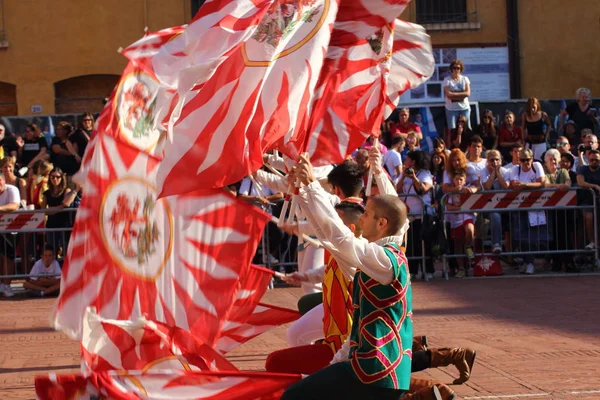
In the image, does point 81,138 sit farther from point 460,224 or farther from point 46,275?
point 460,224

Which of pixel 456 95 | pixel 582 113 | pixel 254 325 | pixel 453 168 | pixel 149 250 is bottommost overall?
pixel 254 325

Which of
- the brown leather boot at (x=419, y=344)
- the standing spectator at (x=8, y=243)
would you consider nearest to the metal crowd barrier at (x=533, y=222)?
the standing spectator at (x=8, y=243)

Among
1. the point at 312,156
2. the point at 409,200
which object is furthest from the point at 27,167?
the point at 312,156

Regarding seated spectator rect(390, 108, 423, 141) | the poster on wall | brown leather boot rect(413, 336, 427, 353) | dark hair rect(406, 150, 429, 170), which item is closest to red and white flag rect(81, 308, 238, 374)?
brown leather boot rect(413, 336, 427, 353)

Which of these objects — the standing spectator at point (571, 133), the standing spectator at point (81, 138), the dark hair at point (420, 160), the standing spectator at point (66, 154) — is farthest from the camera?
the standing spectator at point (571, 133)

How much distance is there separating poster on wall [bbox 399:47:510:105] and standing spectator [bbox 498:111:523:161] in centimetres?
797

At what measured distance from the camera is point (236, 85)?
6.66 meters

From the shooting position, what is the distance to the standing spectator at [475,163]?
1541 centimetres

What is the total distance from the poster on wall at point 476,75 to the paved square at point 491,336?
41.2 feet

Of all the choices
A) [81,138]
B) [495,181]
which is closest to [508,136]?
[495,181]

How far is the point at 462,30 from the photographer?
27.9 m

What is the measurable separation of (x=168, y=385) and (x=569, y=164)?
439 inches

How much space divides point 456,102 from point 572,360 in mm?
10665

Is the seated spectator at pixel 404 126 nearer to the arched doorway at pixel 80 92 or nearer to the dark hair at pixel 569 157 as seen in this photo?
the dark hair at pixel 569 157
